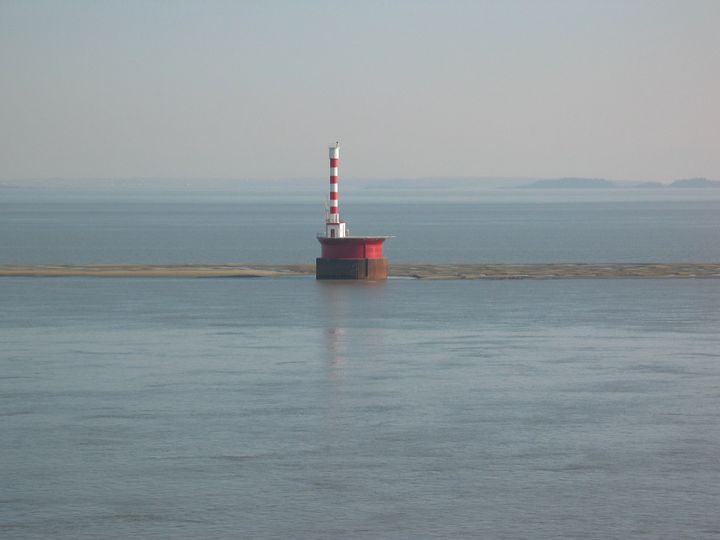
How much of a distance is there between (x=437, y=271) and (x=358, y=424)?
38.2 meters

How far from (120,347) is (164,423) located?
34.3 ft

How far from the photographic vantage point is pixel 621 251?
314 feet

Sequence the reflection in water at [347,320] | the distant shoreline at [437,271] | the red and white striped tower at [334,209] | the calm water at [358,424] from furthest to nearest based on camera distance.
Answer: the distant shoreline at [437,271] < the red and white striped tower at [334,209] < the reflection in water at [347,320] < the calm water at [358,424]

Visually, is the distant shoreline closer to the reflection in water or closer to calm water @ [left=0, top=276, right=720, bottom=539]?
the reflection in water

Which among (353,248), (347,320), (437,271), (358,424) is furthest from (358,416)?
(437,271)

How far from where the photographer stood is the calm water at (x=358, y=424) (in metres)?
17.7

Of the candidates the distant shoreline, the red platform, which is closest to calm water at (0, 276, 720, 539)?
the red platform

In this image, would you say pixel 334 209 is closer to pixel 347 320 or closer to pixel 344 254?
pixel 344 254

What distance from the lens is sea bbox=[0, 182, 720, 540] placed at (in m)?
17.8

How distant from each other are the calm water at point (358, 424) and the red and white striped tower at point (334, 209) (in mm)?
11496

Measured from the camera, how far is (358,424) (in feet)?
77.9

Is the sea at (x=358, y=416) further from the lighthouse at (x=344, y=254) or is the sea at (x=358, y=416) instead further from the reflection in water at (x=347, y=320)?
the lighthouse at (x=344, y=254)

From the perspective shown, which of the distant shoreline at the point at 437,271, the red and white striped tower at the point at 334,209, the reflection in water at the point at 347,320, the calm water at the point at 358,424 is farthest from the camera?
the distant shoreline at the point at 437,271

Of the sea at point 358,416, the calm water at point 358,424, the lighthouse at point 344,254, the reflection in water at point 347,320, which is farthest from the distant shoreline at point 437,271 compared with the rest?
the calm water at point 358,424
